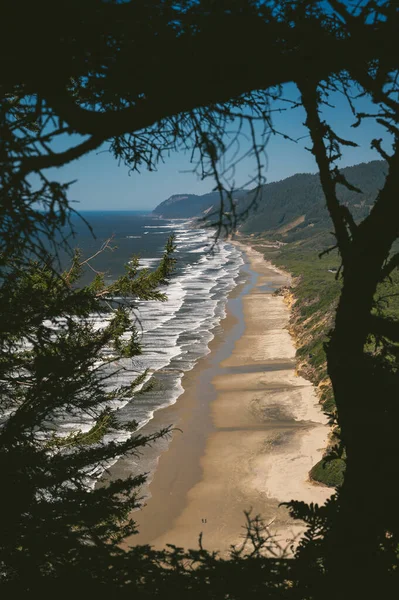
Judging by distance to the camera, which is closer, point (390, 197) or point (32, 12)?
point (32, 12)

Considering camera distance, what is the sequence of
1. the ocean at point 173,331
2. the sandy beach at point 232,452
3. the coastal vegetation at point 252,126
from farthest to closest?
the ocean at point 173,331 < the sandy beach at point 232,452 < the coastal vegetation at point 252,126

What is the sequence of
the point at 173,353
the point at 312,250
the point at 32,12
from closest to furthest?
the point at 32,12, the point at 173,353, the point at 312,250

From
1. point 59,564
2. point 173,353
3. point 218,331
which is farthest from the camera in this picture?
point 218,331

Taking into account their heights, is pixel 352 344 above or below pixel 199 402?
above

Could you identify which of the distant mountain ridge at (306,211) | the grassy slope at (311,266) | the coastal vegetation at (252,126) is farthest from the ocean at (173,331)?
the distant mountain ridge at (306,211)

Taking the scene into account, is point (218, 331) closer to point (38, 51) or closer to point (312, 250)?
point (38, 51)

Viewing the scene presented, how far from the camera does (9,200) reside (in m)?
2.11

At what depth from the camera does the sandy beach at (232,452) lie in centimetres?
1288

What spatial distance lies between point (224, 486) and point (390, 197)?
1398cm

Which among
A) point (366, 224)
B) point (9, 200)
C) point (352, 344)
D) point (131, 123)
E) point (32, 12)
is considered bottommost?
point (352, 344)

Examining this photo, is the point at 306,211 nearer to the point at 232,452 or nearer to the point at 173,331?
the point at 173,331

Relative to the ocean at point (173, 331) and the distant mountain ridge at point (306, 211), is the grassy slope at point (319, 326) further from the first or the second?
the distant mountain ridge at point (306, 211)

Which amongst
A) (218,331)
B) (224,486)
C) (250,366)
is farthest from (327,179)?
(218,331)

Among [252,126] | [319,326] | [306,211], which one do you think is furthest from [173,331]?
[306,211]
